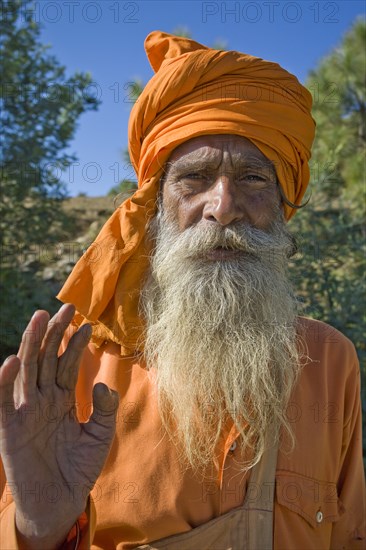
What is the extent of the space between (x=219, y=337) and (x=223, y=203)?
1.59 ft

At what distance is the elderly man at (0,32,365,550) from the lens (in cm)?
179

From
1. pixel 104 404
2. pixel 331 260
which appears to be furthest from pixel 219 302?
pixel 331 260

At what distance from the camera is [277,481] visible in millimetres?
1844

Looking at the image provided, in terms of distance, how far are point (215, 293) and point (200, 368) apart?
0.91 ft

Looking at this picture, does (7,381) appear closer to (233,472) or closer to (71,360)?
(71,360)

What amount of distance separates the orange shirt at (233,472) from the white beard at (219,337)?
0.07 m

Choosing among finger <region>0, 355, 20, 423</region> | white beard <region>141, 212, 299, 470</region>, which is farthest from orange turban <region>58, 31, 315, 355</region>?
finger <region>0, 355, 20, 423</region>

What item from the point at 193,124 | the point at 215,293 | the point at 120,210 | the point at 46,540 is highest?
the point at 193,124

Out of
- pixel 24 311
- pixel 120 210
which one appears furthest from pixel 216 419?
pixel 24 311

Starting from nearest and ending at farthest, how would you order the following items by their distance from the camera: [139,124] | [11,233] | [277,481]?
[277,481]
[139,124]
[11,233]

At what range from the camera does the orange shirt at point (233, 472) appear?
1.79m

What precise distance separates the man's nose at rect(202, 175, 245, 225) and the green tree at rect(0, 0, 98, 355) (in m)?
2.82

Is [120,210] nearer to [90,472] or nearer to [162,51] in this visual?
[162,51]

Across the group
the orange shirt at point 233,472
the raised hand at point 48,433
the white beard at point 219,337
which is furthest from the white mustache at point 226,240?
the raised hand at point 48,433
